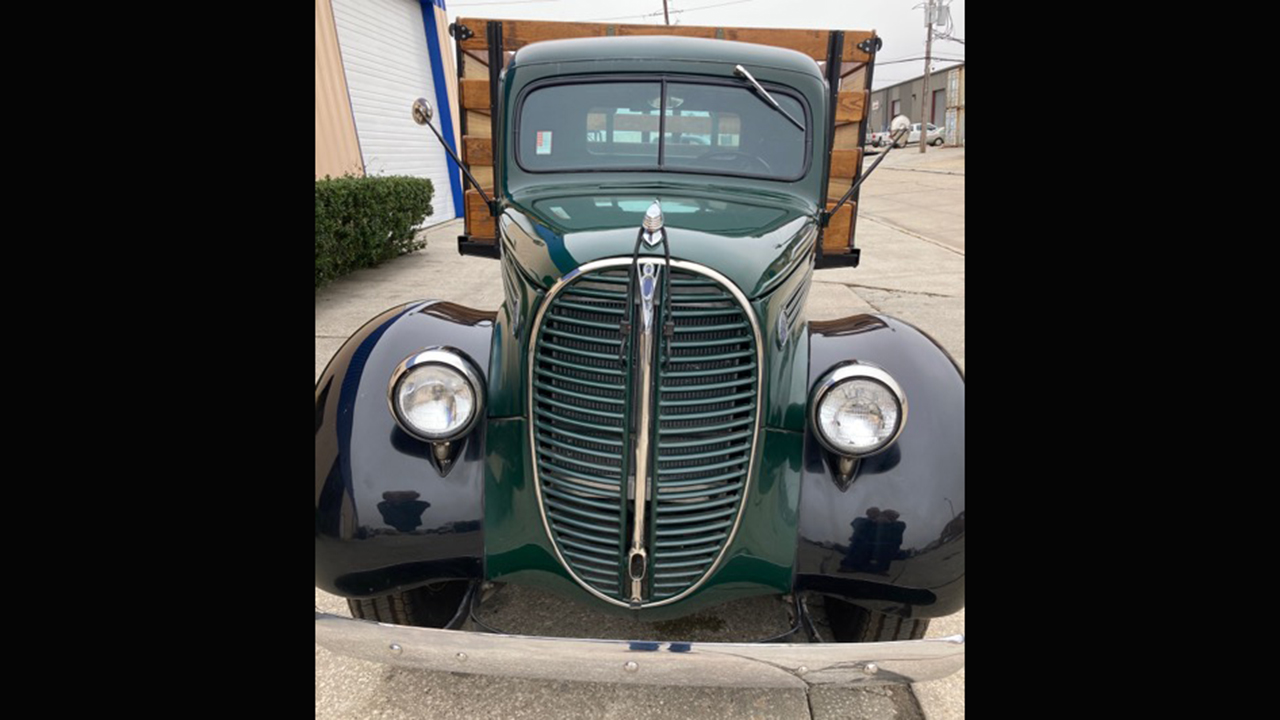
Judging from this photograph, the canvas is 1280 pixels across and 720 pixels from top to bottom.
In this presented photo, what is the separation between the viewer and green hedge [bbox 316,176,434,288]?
795cm

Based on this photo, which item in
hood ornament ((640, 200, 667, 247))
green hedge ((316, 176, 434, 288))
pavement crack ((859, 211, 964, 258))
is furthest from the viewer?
pavement crack ((859, 211, 964, 258))

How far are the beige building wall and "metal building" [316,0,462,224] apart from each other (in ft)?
0.05

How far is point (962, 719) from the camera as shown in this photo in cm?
250

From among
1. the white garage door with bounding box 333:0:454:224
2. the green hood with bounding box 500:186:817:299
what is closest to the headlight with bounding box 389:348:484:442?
the green hood with bounding box 500:186:817:299

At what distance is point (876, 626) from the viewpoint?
8.25 feet

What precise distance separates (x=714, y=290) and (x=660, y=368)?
0.29 metres

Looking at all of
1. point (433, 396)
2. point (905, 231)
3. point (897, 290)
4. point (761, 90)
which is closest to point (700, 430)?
point (433, 396)

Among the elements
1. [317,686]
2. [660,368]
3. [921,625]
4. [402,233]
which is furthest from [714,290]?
[402,233]

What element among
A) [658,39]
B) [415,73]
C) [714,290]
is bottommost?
[714,290]

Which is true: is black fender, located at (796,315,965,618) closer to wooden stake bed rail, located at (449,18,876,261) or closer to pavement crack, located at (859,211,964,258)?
wooden stake bed rail, located at (449,18,876,261)

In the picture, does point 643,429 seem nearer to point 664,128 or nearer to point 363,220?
point 664,128

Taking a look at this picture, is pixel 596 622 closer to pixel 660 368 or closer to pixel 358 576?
pixel 358 576

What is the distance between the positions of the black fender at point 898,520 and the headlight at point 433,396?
109 centimetres

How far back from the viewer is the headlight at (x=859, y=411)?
7.25ft
